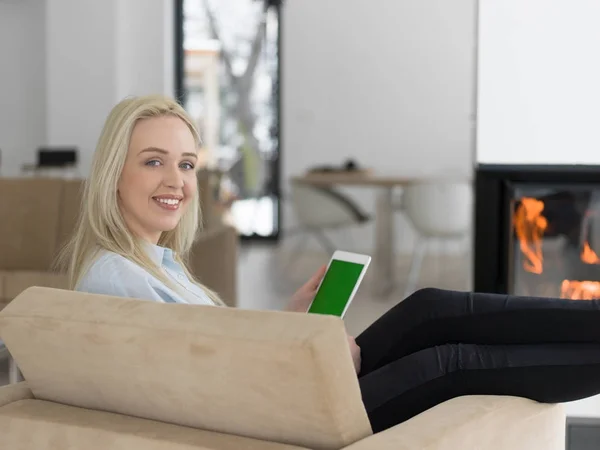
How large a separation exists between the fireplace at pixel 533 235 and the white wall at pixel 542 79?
0.10m

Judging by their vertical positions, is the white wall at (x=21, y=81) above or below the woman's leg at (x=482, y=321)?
above

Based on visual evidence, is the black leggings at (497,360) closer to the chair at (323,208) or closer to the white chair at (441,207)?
the white chair at (441,207)

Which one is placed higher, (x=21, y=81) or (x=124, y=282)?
(x=21, y=81)

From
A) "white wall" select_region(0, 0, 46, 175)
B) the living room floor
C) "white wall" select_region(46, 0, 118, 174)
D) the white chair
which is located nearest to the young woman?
the living room floor

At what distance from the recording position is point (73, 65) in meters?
9.17

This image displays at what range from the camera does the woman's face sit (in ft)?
6.87

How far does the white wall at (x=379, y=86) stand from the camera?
9.61 meters

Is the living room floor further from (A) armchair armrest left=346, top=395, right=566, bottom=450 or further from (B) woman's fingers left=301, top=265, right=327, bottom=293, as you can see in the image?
(A) armchair armrest left=346, top=395, right=566, bottom=450

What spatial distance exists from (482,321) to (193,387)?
618 millimetres

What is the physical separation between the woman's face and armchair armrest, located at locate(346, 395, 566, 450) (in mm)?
785

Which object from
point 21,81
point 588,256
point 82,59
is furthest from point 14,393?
point 21,81

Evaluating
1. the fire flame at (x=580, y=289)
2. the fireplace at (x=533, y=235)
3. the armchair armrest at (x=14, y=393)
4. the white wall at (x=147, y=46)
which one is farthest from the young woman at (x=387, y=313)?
the white wall at (x=147, y=46)

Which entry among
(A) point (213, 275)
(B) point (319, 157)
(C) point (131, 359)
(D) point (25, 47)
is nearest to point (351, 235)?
(B) point (319, 157)

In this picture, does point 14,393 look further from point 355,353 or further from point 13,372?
point 13,372
